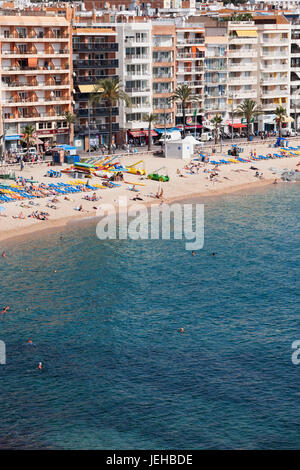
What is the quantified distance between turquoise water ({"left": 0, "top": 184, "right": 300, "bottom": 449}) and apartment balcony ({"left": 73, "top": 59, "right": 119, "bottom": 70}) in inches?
2001

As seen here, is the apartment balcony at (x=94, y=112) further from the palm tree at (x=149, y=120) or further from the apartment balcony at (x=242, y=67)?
the apartment balcony at (x=242, y=67)

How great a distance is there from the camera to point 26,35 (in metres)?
124

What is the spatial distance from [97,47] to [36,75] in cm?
1290

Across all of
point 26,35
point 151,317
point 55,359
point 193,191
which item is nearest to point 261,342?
point 151,317

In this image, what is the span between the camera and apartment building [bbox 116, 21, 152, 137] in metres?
138

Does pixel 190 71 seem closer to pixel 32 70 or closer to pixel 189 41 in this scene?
pixel 189 41

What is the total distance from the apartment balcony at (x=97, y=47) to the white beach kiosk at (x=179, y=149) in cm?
1875

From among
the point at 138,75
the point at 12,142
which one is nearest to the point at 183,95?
the point at 138,75

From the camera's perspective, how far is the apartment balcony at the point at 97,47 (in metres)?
131

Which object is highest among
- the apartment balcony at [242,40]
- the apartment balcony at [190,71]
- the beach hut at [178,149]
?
A: the apartment balcony at [242,40]

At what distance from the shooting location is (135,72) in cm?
13900

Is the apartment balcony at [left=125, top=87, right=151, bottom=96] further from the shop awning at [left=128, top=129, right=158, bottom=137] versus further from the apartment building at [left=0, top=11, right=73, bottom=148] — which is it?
the apartment building at [left=0, top=11, right=73, bottom=148]

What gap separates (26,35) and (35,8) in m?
15.3

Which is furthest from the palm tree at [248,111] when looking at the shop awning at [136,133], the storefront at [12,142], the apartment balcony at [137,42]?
the storefront at [12,142]
